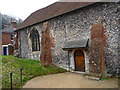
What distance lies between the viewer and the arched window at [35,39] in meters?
13.2

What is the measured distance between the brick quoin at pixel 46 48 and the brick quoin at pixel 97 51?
4.83 m

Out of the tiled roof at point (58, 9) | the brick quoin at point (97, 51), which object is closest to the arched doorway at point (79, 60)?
the brick quoin at point (97, 51)

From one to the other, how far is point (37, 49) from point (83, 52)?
6.67 metres

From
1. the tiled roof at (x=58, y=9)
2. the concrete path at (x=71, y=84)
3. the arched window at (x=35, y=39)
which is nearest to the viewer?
the concrete path at (x=71, y=84)

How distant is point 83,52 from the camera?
896cm

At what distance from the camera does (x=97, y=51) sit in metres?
7.23

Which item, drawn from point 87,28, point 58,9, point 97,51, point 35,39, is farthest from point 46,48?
point 97,51

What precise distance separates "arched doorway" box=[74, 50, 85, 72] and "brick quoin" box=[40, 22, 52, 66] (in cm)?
292

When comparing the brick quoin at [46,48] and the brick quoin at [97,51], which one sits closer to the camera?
the brick quoin at [97,51]

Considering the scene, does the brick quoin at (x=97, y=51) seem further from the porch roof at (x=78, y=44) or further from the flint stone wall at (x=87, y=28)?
the porch roof at (x=78, y=44)

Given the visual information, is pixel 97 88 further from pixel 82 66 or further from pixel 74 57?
pixel 74 57

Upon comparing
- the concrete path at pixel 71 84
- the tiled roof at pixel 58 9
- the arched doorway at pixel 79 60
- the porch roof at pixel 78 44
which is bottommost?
the concrete path at pixel 71 84

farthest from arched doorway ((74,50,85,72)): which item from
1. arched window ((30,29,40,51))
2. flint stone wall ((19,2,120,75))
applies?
arched window ((30,29,40,51))

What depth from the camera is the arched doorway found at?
356 inches
